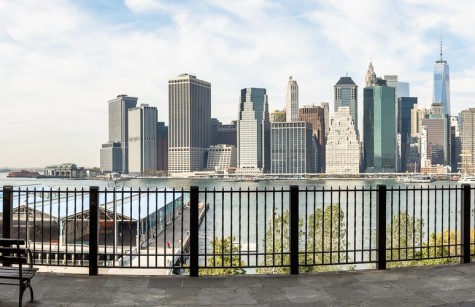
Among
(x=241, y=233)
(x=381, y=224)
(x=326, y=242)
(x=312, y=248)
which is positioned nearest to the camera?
(x=381, y=224)

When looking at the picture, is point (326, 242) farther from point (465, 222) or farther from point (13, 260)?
point (13, 260)

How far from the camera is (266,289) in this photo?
743 centimetres

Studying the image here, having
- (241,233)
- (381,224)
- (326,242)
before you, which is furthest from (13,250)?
(326,242)

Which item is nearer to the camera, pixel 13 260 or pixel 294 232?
pixel 13 260

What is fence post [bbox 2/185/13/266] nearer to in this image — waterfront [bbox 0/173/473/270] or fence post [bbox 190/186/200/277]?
waterfront [bbox 0/173/473/270]

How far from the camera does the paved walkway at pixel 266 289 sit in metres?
6.75

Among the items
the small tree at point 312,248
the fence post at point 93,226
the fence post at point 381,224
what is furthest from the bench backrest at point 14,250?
the fence post at point 381,224

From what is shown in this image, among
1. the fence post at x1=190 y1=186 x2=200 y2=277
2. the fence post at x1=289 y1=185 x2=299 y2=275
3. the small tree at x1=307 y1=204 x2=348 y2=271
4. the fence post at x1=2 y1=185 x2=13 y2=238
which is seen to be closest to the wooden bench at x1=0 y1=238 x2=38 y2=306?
the fence post at x1=2 y1=185 x2=13 y2=238

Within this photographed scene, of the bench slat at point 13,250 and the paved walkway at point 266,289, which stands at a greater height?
the bench slat at point 13,250

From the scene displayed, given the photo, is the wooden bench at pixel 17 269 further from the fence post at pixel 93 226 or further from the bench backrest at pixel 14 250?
the fence post at pixel 93 226

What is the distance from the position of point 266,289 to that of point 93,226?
3.12m

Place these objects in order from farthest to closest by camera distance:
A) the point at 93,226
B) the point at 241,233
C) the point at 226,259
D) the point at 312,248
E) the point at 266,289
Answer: the point at 312,248 < the point at 226,259 < the point at 241,233 < the point at 93,226 < the point at 266,289

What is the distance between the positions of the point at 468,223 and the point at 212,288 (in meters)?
5.15

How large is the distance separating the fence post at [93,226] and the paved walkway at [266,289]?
277 millimetres
